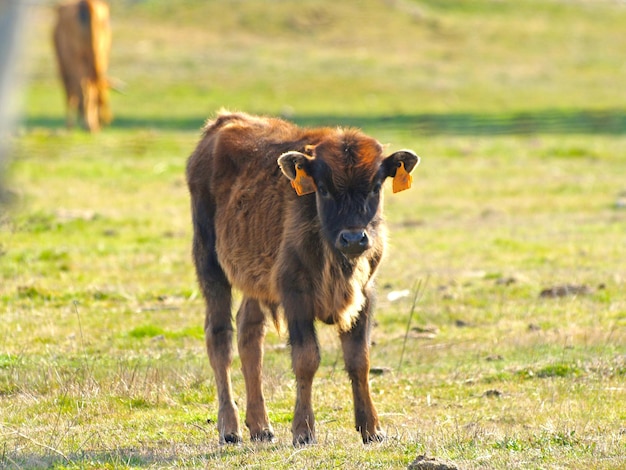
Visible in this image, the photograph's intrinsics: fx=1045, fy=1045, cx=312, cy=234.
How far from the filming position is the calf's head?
23.2 ft

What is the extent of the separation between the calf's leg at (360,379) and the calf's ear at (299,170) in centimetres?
102

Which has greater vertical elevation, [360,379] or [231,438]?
[360,379]

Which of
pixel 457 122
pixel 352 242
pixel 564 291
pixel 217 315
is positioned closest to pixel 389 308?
pixel 564 291

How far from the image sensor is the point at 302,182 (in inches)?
285

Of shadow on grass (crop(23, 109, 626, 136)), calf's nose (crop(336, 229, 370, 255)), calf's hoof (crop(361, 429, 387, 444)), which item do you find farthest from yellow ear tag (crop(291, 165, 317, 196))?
shadow on grass (crop(23, 109, 626, 136))

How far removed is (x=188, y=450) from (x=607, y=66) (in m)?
54.8

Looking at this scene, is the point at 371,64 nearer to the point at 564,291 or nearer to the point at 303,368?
the point at 564,291

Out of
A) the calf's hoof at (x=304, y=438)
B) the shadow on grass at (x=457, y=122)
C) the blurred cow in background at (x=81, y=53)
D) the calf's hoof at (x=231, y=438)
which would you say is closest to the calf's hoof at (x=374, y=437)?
the calf's hoof at (x=304, y=438)

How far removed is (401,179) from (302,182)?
2.77 feet

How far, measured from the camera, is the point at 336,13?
6681 centimetres

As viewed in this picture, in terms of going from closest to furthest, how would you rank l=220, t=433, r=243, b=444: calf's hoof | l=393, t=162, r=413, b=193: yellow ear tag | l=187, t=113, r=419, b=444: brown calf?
l=187, t=113, r=419, b=444: brown calf, l=220, t=433, r=243, b=444: calf's hoof, l=393, t=162, r=413, b=193: yellow ear tag

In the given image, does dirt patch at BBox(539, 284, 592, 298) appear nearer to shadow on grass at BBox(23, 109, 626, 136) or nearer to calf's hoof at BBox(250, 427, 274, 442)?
calf's hoof at BBox(250, 427, 274, 442)

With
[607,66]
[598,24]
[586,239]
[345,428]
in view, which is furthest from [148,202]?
[598,24]

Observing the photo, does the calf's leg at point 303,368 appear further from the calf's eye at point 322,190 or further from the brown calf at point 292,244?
the calf's eye at point 322,190
